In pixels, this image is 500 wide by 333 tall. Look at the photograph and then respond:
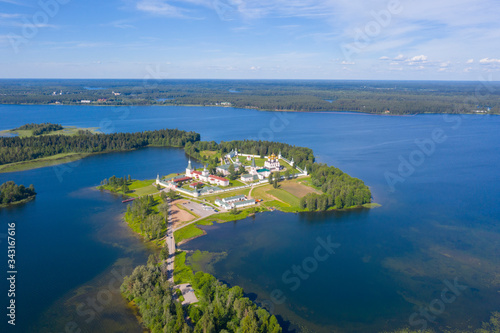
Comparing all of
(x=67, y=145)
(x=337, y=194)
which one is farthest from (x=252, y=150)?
(x=67, y=145)

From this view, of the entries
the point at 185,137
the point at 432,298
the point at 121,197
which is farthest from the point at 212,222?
the point at 185,137

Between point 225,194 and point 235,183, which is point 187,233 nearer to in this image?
point 225,194

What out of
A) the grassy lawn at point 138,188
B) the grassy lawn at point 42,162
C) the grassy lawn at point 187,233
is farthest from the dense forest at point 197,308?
the grassy lawn at point 42,162

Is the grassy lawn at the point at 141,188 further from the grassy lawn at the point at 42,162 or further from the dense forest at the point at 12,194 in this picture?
the grassy lawn at the point at 42,162

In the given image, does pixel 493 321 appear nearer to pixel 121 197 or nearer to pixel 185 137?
pixel 121 197

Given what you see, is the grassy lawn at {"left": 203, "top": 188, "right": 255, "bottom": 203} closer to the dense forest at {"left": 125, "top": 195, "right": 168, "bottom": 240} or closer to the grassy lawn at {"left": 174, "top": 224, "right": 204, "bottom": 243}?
the dense forest at {"left": 125, "top": 195, "right": 168, "bottom": 240}

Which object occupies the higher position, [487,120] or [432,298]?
[487,120]
